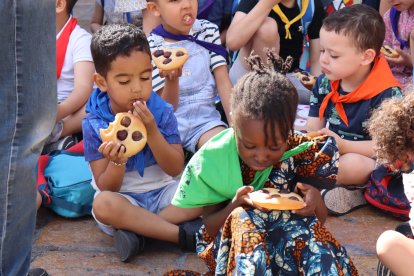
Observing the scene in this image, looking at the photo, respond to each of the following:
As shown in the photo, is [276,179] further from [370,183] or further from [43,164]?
[43,164]

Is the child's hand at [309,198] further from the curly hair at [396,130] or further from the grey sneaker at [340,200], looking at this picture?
the grey sneaker at [340,200]

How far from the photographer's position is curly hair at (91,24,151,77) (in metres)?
2.76

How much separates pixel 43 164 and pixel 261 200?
4.62 ft

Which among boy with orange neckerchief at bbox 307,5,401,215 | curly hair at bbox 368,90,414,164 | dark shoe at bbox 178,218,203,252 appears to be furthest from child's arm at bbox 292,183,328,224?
boy with orange neckerchief at bbox 307,5,401,215

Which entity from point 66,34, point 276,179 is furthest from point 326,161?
point 66,34

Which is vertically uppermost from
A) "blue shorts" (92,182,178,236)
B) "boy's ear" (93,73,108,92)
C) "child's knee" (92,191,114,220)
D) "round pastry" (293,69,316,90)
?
"boy's ear" (93,73,108,92)

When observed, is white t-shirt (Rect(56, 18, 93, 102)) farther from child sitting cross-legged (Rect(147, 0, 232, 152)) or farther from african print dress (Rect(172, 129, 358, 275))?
african print dress (Rect(172, 129, 358, 275))

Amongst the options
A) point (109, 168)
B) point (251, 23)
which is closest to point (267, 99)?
point (109, 168)

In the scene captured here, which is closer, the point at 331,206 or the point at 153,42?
the point at 331,206

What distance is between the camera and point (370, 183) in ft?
10.2

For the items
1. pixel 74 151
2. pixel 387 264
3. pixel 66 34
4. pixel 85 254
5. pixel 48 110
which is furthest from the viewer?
pixel 66 34

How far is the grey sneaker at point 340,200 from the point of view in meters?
3.04

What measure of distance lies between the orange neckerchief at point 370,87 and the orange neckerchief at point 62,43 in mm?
1434

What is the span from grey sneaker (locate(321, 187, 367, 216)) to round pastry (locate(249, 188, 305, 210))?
830 mm
